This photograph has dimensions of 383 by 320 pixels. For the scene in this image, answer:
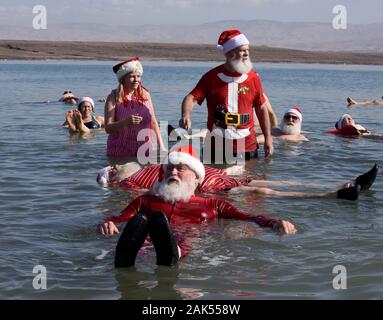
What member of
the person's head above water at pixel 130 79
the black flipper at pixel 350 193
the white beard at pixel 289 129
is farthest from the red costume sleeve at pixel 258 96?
the white beard at pixel 289 129

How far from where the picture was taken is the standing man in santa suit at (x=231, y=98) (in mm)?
9852

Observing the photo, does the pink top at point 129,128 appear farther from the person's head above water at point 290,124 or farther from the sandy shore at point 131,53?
the sandy shore at point 131,53

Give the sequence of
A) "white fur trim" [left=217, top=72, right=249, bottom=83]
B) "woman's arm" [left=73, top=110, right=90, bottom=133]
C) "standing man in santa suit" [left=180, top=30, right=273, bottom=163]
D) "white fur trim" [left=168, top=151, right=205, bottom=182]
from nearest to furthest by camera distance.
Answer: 1. "white fur trim" [left=168, top=151, right=205, bottom=182]
2. "standing man in santa suit" [left=180, top=30, right=273, bottom=163]
3. "white fur trim" [left=217, top=72, right=249, bottom=83]
4. "woman's arm" [left=73, top=110, right=90, bottom=133]

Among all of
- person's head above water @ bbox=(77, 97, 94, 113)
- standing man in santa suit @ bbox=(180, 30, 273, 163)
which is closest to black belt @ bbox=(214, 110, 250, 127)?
standing man in santa suit @ bbox=(180, 30, 273, 163)

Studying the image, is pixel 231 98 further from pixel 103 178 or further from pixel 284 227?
pixel 284 227

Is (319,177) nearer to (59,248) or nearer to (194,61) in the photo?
(59,248)

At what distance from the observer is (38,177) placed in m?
10.5

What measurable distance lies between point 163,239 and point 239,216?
1.08 m

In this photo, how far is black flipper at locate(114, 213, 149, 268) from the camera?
5.73 m

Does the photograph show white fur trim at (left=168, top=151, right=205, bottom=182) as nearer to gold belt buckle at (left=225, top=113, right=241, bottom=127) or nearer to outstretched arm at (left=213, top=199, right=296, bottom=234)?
outstretched arm at (left=213, top=199, right=296, bottom=234)

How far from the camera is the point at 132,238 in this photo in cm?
577

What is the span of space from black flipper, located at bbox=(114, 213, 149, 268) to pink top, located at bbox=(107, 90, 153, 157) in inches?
163
